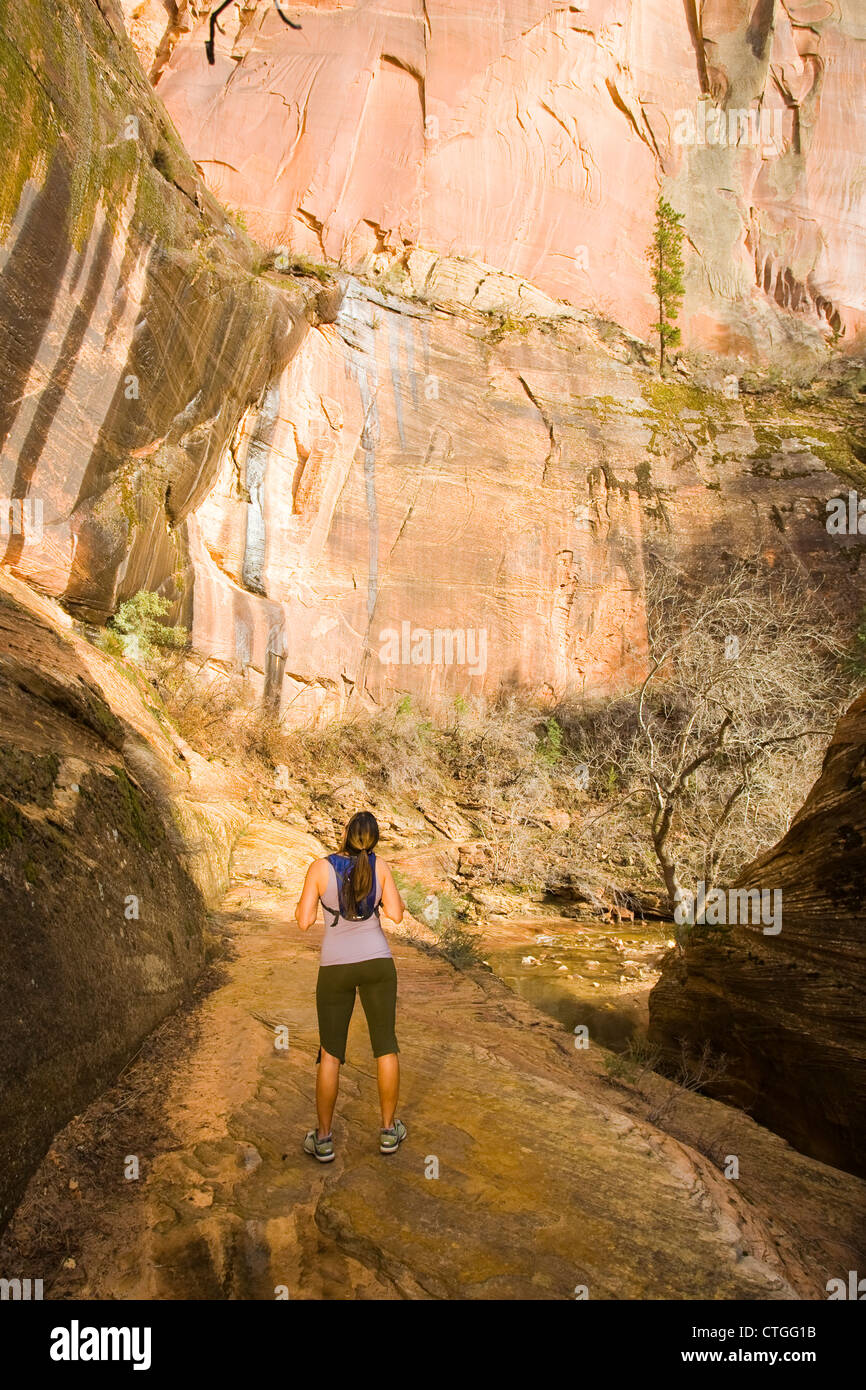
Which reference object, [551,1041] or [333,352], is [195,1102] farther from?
[333,352]

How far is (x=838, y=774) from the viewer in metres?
5.41

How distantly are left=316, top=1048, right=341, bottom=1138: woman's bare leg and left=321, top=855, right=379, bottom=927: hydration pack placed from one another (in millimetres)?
592

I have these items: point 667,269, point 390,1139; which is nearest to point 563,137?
point 667,269

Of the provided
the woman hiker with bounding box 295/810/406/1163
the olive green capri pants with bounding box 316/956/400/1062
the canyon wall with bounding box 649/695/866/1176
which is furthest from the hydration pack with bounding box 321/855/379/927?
the canyon wall with bounding box 649/695/866/1176

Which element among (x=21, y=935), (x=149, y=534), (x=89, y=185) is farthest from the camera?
(x=149, y=534)

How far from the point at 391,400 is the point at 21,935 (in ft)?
58.3

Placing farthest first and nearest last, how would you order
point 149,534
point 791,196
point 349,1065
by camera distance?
point 791,196 < point 149,534 < point 349,1065

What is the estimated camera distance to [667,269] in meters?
25.5

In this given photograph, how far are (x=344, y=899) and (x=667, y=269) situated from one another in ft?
93.4

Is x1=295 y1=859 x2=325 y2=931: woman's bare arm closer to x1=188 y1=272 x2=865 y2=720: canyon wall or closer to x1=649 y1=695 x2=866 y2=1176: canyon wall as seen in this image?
x1=649 y1=695 x2=866 y2=1176: canyon wall

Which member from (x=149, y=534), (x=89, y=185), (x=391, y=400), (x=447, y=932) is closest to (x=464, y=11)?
(x=391, y=400)

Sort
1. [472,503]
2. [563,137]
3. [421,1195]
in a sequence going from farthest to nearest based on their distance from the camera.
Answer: [563,137] < [472,503] < [421,1195]

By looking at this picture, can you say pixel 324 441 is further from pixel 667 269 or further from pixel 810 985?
pixel 667 269

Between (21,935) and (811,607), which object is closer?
(21,935)
